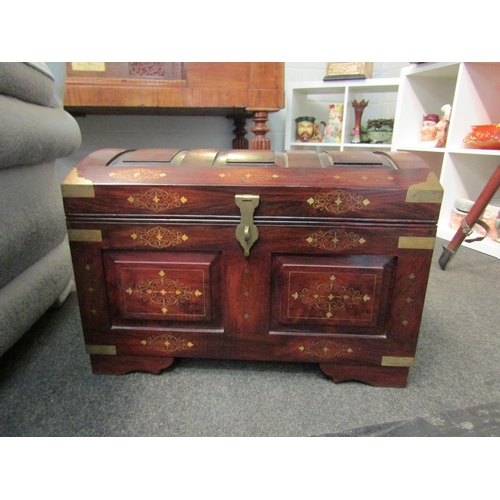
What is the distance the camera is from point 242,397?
2.24 feet

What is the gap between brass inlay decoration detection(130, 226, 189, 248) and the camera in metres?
0.67

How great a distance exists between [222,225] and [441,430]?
1.69ft

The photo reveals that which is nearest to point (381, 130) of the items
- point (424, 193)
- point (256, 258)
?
point (424, 193)

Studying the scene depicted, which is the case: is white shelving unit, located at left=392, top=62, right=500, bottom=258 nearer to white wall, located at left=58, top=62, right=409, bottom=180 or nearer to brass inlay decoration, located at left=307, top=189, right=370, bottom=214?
white wall, located at left=58, top=62, right=409, bottom=180

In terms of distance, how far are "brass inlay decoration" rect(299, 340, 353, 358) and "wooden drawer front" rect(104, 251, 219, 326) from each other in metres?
0.20

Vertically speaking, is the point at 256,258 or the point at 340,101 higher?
the point at 340,101

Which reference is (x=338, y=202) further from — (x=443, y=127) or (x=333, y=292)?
(x=443, y=127)

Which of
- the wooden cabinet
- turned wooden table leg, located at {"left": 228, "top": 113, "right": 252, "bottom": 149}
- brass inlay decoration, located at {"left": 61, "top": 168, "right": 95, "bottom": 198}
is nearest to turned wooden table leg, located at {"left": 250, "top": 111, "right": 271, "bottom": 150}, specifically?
the wooden cabinet

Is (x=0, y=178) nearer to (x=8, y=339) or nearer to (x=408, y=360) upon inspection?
(x=8, y=339)

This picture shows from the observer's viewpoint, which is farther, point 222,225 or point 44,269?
point 44,269

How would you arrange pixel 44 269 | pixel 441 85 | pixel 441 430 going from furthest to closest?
pixel 441 85 → pixel 44 269 → pixel 441 430

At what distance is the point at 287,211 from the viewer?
0.65 meters

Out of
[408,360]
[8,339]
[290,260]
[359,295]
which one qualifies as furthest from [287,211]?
[8,339]

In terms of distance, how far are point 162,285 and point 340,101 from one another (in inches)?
88.2
